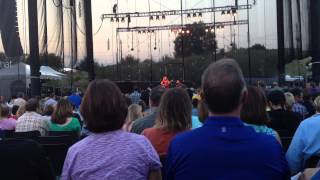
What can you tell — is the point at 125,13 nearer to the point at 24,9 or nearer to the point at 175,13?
the point at 175,13

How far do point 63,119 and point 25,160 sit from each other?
4484 millimetres

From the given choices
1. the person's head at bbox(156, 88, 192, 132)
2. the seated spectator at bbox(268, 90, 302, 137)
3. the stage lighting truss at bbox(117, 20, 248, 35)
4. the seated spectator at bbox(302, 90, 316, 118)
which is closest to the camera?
the person's head at bbox(156, 88, 192, 132)

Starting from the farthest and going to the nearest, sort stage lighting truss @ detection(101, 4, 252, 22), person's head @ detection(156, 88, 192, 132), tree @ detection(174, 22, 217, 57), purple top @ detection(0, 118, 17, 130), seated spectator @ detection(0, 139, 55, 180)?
1. tree @ detection(174, 22, 217, 57)
2. stage lighting truss @ detection(101, 4, 252, 22)
3. purple top @ detection(0, 118, 17, 130)
4. person's head @ detection(156, 88, 192, 132)
5. seated spectator @ detection(0, 139, 55, 180)

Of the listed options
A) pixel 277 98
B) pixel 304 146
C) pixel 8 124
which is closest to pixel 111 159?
pixel 304 146

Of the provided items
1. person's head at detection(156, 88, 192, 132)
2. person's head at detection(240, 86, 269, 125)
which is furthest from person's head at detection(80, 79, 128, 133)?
person's head at detection(240, 86, 269, 125)

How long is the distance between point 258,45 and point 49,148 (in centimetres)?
3107

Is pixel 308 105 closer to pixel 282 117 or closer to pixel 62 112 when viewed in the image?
pixel 282 117

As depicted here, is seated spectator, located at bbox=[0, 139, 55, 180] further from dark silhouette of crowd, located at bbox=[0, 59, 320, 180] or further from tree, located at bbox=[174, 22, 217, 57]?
tree, located at bbox=[174, 22, 217, 57]

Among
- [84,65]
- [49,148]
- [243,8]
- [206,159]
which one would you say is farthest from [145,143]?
[243,8]

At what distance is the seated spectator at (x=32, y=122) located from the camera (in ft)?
24.6

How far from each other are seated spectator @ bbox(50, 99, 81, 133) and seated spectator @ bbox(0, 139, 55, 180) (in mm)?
4330

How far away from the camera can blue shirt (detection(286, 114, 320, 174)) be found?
3857 millimetres

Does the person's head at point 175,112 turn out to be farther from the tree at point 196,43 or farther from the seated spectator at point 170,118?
the tree at point 196,43

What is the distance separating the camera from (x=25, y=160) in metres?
3.17
